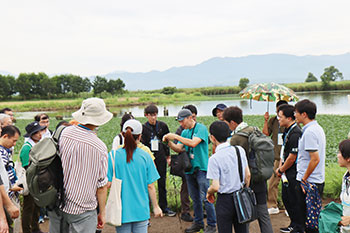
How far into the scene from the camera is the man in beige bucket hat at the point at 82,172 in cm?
239

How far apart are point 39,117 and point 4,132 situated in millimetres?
1617

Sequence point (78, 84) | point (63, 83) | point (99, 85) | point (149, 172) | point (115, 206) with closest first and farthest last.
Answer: point (115, 206) → point (149, 172) → point (99, 85) → point (63, 83) → point (78, 84)

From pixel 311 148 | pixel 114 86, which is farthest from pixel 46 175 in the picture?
pixel 114 86

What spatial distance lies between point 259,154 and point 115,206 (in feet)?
5.59

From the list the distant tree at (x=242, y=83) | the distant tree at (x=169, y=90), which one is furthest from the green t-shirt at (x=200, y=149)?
the distant tree at (x=169, y=90)

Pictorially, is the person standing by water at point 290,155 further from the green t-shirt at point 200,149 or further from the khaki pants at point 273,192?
the green t-shirt at point 200,149

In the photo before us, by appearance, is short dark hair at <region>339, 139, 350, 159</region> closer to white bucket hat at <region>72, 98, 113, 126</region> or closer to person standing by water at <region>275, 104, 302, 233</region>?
person standing by water at <region>275, 104, 302, 233</region>

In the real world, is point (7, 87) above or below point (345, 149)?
above

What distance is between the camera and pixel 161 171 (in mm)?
5031

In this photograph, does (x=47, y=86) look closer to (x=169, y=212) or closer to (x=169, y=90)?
(x=169, y=90)

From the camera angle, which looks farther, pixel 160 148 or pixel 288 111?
pixel 160 148

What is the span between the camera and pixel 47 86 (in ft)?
228

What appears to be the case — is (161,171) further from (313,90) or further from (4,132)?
(313,90)

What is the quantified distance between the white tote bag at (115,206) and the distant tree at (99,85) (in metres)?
71.6
